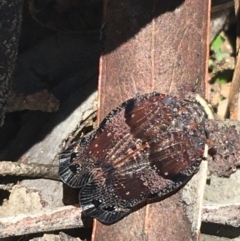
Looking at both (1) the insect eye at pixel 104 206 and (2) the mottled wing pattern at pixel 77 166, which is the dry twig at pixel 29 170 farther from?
(1) the insect eye at pixel 104 206

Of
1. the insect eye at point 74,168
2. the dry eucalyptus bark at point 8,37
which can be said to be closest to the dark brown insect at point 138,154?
the insect eye at point 74,168

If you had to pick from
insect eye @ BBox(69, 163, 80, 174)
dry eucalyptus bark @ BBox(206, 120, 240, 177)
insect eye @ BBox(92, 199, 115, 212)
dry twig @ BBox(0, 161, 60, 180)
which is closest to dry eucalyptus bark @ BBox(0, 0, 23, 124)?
dry twig @ BBox(0, 161, 60, 180)

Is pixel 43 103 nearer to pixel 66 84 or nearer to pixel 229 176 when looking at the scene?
pixel 66 84

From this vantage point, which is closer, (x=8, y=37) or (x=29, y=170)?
(x=8, y=37)

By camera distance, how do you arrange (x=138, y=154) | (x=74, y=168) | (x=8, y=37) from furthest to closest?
(x=74, y=168)
(x=138, y=154)
(x=8, y=37)

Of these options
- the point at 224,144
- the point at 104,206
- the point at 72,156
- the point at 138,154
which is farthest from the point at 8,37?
the point at 224,144

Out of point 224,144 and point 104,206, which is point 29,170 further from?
point 224,144

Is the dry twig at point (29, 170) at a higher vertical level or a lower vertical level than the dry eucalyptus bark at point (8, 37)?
lower
